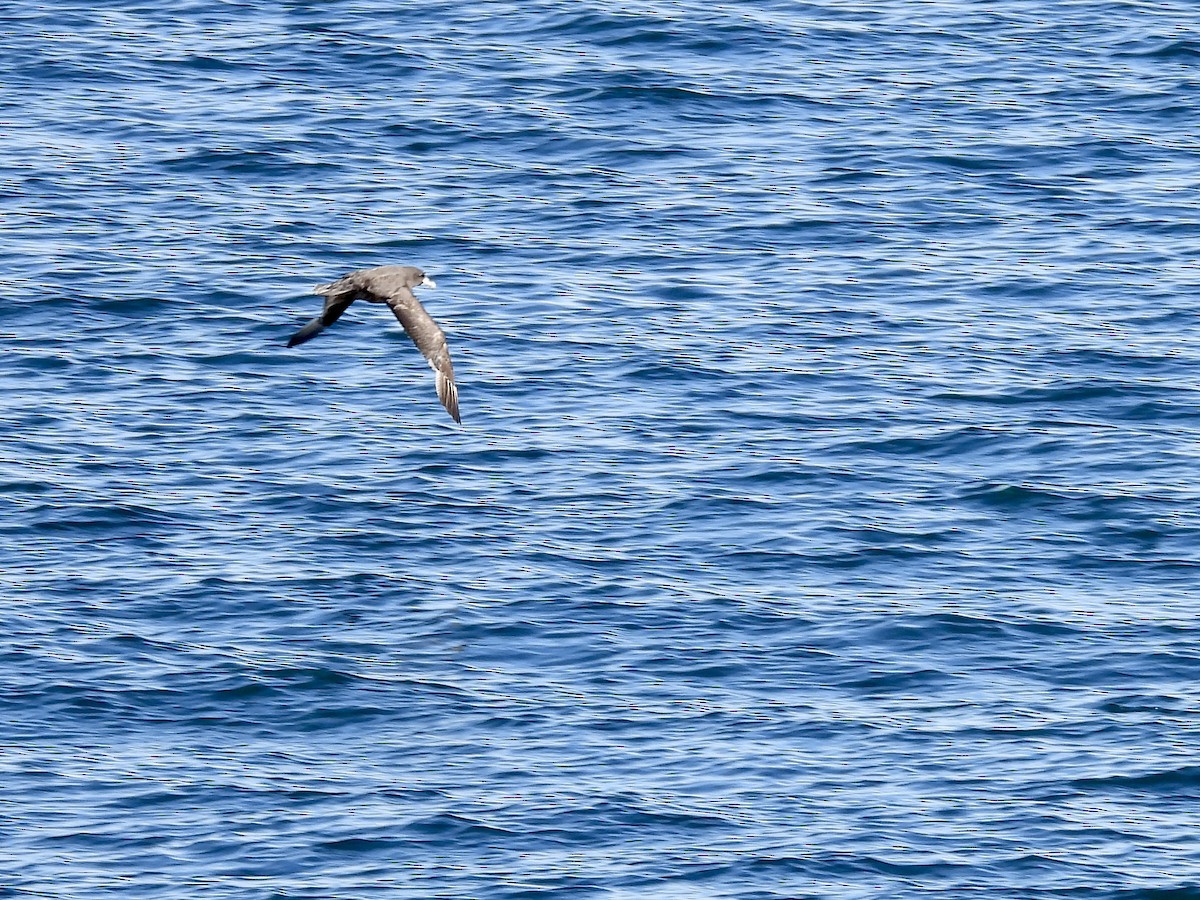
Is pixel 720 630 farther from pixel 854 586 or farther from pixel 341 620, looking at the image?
pixel 341 620

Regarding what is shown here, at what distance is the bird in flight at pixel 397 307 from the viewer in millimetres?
24781

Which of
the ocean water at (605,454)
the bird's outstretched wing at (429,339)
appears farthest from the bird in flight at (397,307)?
the ocean water at (605,454)

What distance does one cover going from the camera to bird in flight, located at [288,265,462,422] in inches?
976

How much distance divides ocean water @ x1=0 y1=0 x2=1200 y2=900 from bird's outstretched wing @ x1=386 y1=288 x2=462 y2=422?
294 centimetres

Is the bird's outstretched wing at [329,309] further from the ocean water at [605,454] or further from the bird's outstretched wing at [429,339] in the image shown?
A: the ocean water at [605,454]

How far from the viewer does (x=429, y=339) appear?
24906mm

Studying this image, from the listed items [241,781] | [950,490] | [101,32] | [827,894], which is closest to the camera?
[827,894]

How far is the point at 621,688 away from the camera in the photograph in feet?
82.2

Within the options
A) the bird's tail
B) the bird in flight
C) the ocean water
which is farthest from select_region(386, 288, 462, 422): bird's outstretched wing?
the ocean water

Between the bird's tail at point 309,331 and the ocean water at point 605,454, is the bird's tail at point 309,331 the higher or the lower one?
the higher one

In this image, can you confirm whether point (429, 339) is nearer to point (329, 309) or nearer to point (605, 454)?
point (329, 309)

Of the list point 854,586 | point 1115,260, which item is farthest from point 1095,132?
point 854,586

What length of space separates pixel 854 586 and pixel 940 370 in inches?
210

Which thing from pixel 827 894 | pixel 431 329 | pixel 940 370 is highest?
pixel 431 329
